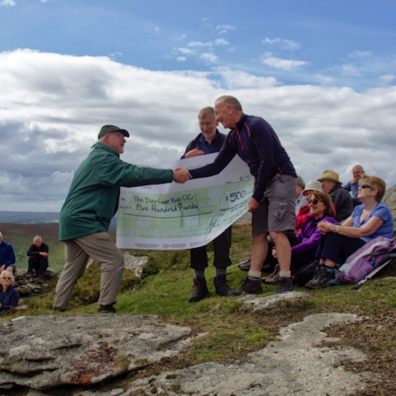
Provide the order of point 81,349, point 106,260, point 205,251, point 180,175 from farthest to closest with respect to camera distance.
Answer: point 205,251
point 180,175
point 106,260
point 81,349

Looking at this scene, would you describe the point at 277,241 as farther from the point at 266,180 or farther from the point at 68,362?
the point at 68,362

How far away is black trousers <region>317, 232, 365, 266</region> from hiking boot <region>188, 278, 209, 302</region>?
74.6 inches

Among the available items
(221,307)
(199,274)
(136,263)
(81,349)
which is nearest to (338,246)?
(199,274)

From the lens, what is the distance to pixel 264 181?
26.8ft

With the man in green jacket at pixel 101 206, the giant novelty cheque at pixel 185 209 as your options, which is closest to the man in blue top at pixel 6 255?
the giant novelty cheque at pixel 185 209

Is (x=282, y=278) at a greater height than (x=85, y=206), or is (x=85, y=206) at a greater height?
(x=85, y=206)

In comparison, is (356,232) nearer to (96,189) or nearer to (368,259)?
(368,259)

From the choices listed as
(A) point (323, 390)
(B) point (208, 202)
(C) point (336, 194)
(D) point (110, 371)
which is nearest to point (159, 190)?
(B) point (208, 202)

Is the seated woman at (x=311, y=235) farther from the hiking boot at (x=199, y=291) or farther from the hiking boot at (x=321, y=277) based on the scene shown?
the hiking boot at (x=199, y=291)

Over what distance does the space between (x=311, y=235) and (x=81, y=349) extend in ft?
15.1

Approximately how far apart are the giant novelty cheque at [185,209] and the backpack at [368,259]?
1.81 m

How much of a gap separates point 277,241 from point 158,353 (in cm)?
288

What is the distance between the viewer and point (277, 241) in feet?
27.1

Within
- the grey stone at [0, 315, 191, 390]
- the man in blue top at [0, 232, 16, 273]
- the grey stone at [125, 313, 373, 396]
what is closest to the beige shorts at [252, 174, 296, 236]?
the grey stone at [0, 315, 191, 390]
